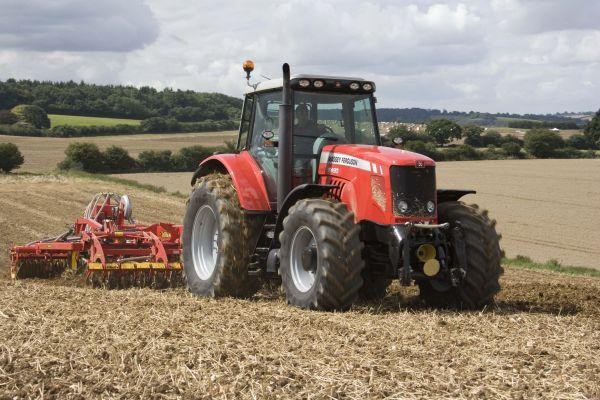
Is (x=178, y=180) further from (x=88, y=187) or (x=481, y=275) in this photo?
(x=481, y=275)

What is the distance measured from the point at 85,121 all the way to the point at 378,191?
60.5 m

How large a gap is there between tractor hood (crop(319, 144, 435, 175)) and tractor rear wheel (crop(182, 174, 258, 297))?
1057 millimetres

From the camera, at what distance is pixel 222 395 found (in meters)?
4.19

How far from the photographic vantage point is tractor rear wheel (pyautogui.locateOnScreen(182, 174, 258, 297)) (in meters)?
8.04

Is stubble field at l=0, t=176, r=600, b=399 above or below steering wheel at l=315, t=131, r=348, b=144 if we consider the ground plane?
below

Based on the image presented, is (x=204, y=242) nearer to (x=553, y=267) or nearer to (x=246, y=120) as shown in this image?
(x=246, y=120)

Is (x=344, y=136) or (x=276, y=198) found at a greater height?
(x=344, y=136)

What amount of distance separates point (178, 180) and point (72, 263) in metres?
26.6

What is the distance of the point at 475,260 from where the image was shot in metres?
7.19

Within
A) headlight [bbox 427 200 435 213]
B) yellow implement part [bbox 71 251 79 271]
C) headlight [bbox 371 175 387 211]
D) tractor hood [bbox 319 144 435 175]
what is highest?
tractor hood [bbox 319 144 435 175]

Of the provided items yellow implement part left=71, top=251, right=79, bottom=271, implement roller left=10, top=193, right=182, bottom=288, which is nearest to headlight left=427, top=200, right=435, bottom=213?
implement roller left=10, top=193, right=182, bottom=288

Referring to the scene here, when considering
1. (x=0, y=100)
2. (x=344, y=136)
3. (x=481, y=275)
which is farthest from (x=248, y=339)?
(x=0, y=100)

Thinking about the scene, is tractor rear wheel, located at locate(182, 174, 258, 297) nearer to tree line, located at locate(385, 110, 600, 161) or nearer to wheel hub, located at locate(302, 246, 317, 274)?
wheel hub, located at locate(302, 246, 317, 274)

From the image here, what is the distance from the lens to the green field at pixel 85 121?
206 ft
